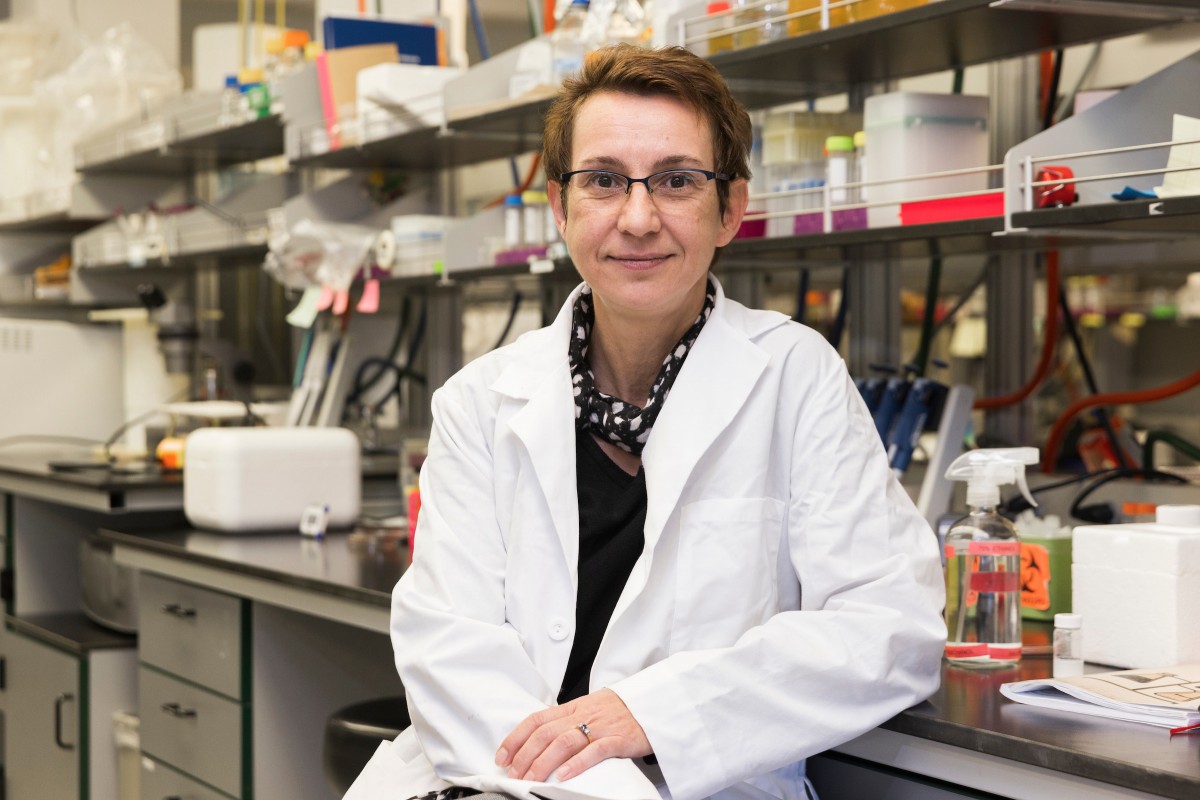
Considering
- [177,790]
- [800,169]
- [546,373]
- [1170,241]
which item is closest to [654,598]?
[546,373]

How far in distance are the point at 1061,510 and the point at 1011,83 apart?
74 centimetres

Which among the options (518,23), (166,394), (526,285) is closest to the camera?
(526,285)

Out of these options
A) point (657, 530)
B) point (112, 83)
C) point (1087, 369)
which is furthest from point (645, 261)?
point (112, 83)

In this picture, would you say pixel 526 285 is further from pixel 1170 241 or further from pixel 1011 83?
pixel 1170 241

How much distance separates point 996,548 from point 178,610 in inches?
63.5

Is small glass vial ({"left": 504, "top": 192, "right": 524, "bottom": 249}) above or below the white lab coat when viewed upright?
above

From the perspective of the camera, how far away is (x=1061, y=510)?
82.0 inches

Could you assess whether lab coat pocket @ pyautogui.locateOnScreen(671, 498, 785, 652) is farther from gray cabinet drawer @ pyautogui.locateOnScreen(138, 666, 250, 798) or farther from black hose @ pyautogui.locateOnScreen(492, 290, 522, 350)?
black hose @ pyautogui.locateOnScreen(492, 290, 522, 350)

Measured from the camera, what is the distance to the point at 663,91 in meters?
1.56

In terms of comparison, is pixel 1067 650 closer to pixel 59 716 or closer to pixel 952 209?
pixel 952 209

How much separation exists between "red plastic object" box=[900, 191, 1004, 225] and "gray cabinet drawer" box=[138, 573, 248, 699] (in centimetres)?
132

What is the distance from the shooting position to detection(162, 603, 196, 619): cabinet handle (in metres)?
2.58

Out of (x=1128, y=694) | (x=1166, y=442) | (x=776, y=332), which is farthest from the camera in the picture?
(x=1166, y=442)

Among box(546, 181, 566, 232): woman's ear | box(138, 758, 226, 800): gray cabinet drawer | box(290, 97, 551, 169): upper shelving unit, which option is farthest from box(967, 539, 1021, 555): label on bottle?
box(138, 758, 226, 800): gray cabinet drawer
